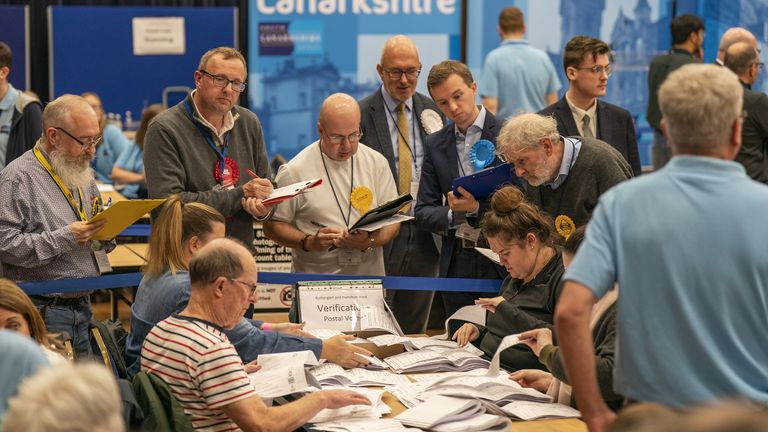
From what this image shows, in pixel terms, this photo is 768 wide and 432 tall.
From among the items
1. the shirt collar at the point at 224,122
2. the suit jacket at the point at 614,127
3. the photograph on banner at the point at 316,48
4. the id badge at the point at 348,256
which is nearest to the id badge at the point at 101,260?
the shirt collar at the point at 224,122

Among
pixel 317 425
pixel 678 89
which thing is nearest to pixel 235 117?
pixel 317 425

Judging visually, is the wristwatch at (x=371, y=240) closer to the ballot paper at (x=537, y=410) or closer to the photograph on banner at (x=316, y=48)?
the ballot paper at (x=537, y=410)

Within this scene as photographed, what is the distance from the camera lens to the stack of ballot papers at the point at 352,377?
12.3 ft

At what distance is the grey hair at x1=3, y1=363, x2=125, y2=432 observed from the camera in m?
1.81

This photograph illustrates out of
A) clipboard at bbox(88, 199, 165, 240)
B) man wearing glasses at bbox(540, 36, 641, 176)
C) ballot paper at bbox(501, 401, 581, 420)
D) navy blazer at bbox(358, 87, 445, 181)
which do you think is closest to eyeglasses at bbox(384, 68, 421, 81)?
navy blazer at bbox(358, 87, 445, 181)

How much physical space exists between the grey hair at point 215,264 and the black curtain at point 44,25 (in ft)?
22.9

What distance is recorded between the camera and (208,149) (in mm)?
4930

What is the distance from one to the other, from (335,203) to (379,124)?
747 millimetres

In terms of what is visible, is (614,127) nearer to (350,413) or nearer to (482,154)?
(482,154)

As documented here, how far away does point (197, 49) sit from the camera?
10.1m

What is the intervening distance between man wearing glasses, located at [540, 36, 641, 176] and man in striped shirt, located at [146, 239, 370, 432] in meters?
2.44

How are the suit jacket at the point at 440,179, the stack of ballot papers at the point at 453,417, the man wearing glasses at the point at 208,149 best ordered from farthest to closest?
the suit jacket at the point at 440,179
the man wearing glasses at the point at 208,149
the stack of ballot papers at the point at 453,417

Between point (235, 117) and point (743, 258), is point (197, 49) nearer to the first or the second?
point (235, 117)

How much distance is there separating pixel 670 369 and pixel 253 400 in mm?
1217
